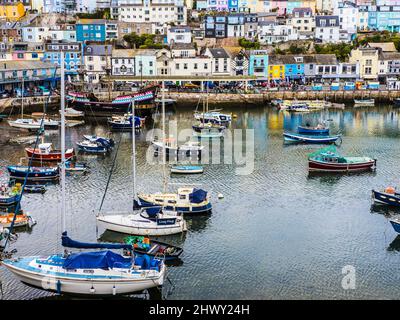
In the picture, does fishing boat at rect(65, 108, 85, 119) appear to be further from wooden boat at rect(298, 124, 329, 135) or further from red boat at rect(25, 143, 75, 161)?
wooden boat at rect(298, 124, 329, 135)

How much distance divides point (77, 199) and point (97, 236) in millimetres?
4480

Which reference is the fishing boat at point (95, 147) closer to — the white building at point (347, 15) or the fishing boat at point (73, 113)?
the fishing boat at point (73, 113)

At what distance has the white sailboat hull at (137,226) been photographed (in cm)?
2166

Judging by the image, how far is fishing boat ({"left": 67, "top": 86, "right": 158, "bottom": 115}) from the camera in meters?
47.3

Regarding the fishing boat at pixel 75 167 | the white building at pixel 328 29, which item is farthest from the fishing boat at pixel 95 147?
the white building at pixel 328 29

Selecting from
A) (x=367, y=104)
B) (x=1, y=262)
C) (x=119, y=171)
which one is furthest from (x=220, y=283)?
(x=367, y=104)

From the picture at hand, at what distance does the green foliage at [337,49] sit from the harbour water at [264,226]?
3052 centimetres

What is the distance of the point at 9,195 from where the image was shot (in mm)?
25031

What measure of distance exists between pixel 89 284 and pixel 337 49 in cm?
5628

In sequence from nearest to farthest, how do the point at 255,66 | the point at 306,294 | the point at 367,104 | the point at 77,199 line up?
1. the point at 306,294
2. the point at 77,199
3. the point at 367,104
4. the point at 255,66

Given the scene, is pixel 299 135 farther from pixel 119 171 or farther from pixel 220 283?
pixel 220 283

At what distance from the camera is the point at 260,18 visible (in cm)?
7569

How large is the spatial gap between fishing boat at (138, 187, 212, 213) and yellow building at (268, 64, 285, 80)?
128 feet

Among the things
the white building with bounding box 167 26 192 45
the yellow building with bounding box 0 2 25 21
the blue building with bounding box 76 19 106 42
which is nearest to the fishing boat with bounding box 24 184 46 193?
the blue building with bounding box 76 19 106 42
